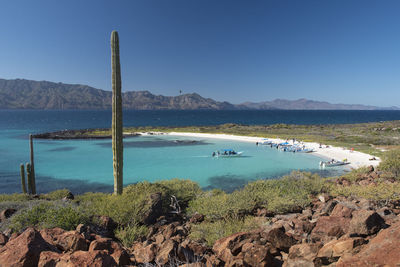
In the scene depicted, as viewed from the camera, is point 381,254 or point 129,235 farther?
point 129,235

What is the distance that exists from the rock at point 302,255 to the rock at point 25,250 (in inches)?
159

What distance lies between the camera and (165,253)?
422 cm

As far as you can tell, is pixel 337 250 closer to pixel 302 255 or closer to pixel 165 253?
pixel 302 255

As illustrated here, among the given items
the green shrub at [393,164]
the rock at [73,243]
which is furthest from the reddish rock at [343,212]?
the green shrub at [393,164]

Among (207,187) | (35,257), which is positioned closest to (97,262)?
(35,257)

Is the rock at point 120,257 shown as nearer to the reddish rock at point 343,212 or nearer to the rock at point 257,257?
the rock at point 257,257

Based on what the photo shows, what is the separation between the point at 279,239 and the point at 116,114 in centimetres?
832

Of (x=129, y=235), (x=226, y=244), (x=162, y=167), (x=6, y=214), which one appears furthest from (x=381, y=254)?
(x=162, y=167)

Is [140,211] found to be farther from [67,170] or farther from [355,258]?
[67,170]

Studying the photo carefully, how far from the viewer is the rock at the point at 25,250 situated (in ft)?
11.9

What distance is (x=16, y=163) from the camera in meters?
26.0

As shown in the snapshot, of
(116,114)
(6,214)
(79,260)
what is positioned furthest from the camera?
(116,114)

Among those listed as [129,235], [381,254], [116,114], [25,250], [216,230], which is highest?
[116,114]

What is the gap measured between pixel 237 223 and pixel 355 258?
4226mm
